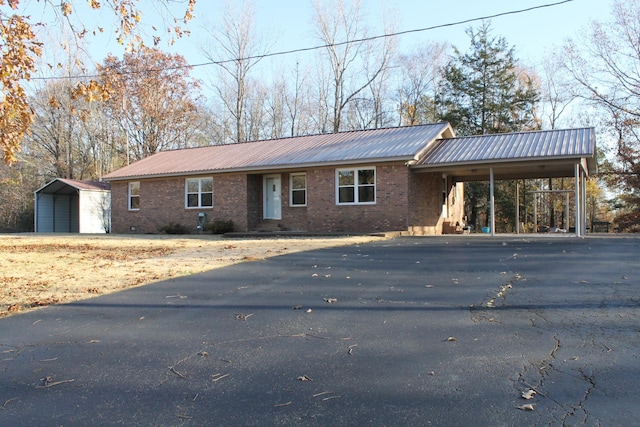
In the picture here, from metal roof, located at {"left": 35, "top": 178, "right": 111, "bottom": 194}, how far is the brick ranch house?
5045 millimetres

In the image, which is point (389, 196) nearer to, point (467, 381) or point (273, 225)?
point (273, 225)

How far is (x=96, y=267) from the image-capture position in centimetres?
977

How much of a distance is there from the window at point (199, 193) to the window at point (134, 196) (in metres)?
3.46

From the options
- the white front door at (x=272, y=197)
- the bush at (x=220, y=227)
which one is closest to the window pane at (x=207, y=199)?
the bush at (x=220, y=227)

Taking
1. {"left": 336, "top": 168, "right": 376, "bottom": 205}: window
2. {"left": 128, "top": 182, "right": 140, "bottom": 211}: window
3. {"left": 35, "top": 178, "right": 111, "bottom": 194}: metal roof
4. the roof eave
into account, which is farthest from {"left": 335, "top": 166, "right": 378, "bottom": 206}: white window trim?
{"left": 35, "top": 178, "right": 111, "bottom": 194}: metal roof

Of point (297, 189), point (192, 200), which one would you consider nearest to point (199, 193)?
point (192, 200)

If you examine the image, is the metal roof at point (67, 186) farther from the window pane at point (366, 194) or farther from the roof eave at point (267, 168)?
the window pane at point (366, 194)

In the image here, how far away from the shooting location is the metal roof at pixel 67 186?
1096 inches

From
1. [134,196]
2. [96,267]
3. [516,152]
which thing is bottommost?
[96,267]

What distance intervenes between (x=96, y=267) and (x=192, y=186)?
12609 mm

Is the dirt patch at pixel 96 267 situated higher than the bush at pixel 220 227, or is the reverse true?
the bush at pixel 220 227

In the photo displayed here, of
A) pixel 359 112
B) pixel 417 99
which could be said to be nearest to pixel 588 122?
pixel 417 99

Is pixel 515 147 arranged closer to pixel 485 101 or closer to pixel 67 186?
pixel 485 101

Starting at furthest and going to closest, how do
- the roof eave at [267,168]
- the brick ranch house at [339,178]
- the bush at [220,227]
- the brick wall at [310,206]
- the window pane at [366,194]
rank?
the bush at [220,227]
the window pane at [366,194]
the brick wall at [310,206]
the brick ranch house at [339,178]
the roof eave at [267,168]
